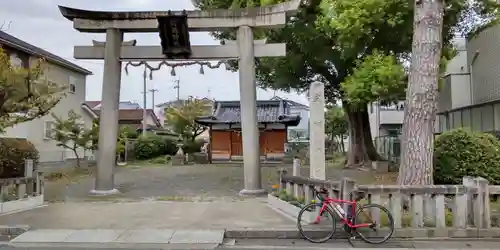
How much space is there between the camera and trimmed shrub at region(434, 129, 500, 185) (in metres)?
11.3

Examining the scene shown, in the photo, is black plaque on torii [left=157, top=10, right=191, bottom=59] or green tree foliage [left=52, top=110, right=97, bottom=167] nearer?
black plaque on torii [left=157, top=10, right=191, bottom=59]

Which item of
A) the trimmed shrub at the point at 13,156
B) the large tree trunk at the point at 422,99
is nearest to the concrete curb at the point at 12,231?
the trimmed shrub at the point at 13,156

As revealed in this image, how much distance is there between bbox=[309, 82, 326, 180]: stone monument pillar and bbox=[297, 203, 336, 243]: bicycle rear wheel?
1.73m

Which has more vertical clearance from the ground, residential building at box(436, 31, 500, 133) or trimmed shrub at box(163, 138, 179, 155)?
residential building at box(436, 31, 500, 133)

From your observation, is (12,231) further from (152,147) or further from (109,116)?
(152,147)

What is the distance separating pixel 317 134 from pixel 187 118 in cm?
2297

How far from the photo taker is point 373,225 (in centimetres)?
776

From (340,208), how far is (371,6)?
8.24 meters

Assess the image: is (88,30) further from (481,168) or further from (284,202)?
(481,168)

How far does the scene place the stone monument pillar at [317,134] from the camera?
10234 mm

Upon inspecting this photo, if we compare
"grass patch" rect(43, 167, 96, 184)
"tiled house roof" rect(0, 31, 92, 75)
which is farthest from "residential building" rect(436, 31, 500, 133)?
"tiled house roof" rect(0, 31, 92, 75)

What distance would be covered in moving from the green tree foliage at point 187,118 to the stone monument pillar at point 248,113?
18965 mm

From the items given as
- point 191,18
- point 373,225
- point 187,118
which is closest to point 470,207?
point 373,225

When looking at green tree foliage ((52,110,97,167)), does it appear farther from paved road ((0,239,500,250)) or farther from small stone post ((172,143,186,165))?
paved road ((0,239,500,250))
